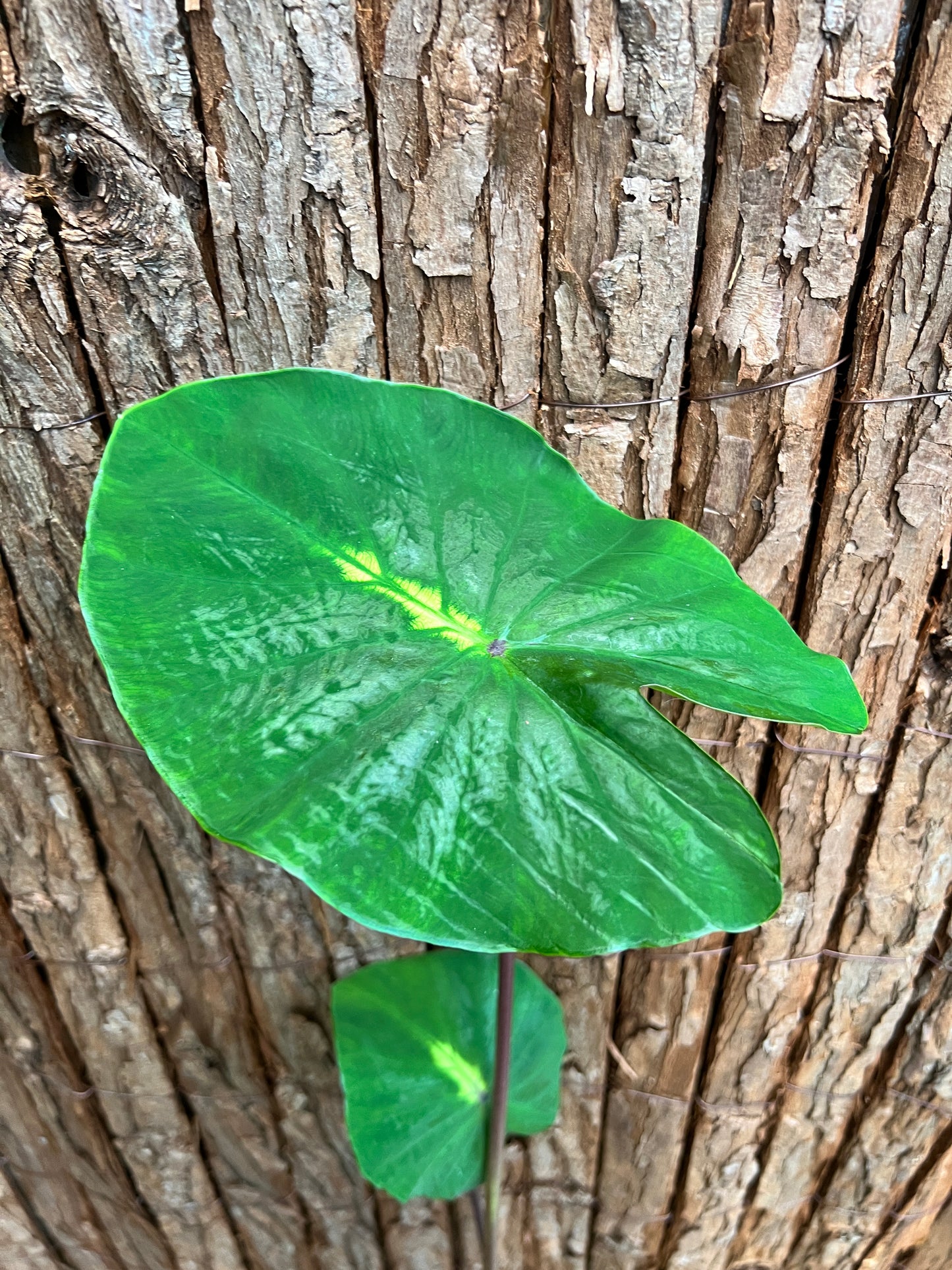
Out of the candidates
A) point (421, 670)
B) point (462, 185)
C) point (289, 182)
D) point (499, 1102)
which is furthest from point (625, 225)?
point (499, 1102)

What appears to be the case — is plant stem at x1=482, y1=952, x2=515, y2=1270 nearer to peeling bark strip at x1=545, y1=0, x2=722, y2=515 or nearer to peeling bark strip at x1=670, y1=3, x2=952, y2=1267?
peeling bark strip at x1=670, y1=3, x2=952, y2=1267

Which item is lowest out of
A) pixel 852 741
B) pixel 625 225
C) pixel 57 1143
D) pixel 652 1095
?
pixel 57 1143

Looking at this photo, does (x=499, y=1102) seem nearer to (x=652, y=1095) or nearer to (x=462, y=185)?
(x=652, y=1095)

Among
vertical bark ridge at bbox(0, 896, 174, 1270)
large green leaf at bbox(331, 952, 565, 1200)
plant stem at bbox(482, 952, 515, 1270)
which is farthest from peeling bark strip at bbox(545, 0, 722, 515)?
vertical bark ridge at bbox(0, 896, 174, 1270)

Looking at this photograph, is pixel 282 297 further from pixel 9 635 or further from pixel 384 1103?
pixel 384 1103

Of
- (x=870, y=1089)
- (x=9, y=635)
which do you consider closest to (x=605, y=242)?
(x=9, y=635)

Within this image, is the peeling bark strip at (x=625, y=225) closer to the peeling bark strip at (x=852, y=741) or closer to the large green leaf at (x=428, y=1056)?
the peeling bark strip at (x=852, y=741)
